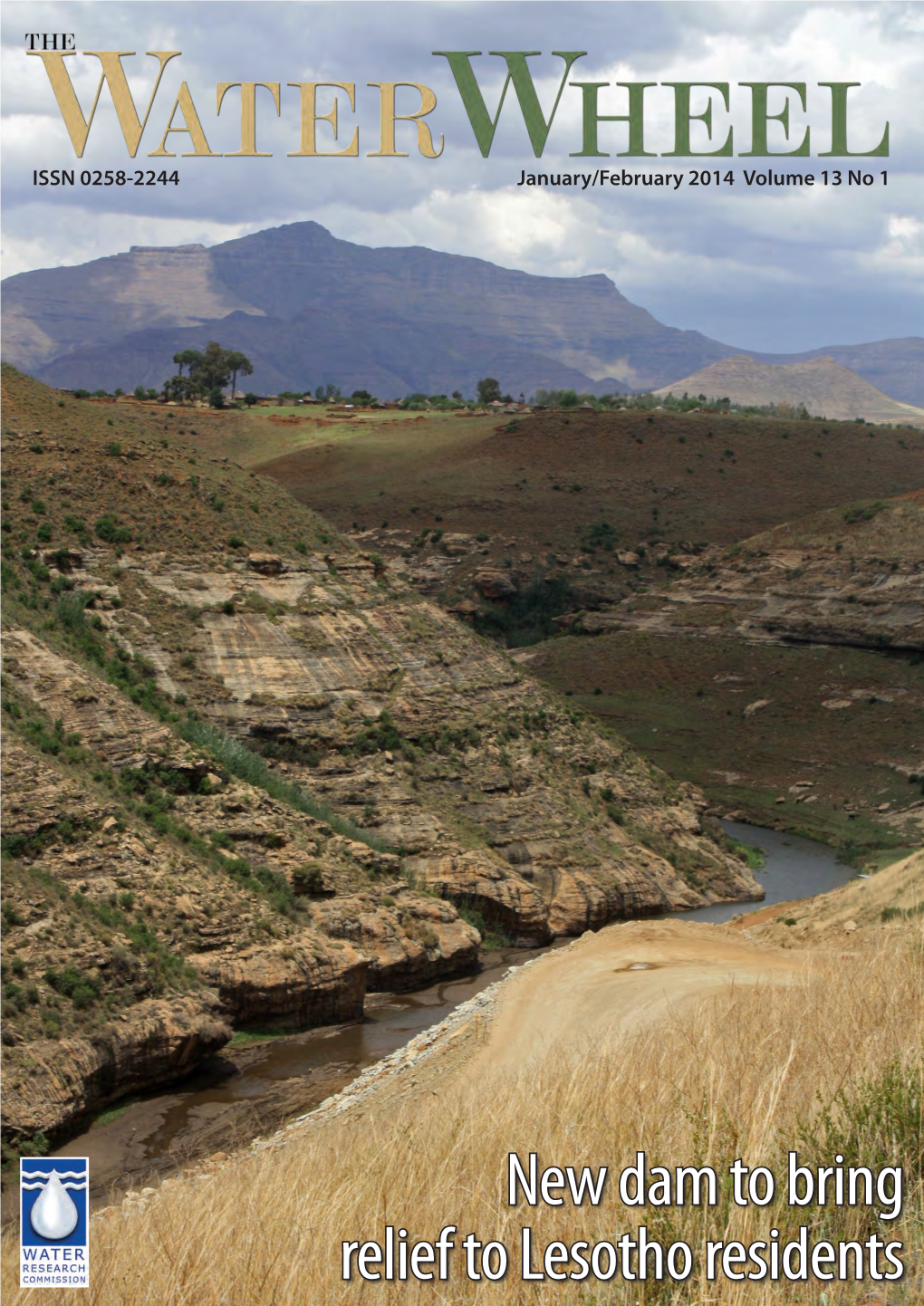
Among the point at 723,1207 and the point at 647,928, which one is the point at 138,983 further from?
the point at 723,1207

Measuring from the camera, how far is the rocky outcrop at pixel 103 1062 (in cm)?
2019

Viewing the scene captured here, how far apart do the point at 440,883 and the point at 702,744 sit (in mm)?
30130

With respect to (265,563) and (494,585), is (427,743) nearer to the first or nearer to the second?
(265,563)

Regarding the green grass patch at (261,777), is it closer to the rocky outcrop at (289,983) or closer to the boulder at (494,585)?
the rocky outcrop at (289,983)

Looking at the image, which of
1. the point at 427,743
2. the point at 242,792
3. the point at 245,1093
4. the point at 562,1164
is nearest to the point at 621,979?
the point at 245,1093

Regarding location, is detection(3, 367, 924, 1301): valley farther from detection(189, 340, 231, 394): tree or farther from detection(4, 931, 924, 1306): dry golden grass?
detection(189, 340, 231, 394): tree

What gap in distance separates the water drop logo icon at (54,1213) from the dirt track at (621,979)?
25.9 feet

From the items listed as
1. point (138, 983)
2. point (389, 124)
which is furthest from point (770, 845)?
point (389, 124)

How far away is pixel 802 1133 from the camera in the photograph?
19.9 feet

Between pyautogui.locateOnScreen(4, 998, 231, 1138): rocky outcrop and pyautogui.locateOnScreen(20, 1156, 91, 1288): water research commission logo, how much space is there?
48.0 ft

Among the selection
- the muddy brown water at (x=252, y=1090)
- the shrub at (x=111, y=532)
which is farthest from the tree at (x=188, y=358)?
the muddy brown water at (x=252, y=1090)

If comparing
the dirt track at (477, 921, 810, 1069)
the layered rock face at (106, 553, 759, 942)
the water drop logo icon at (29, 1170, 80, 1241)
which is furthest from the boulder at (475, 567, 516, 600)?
the water drop logo icon at (29, 1170, 80, 1241)

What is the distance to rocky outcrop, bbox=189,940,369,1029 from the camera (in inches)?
1030

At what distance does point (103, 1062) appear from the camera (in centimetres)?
2202
